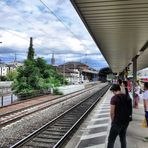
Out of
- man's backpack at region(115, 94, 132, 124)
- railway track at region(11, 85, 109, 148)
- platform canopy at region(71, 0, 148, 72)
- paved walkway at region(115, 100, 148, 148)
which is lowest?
railway track at region(11, 85, 109, 148)

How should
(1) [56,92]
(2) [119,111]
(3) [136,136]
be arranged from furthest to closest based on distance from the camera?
(1) [56,92] → (3) [136,136] → (2) [119,111]

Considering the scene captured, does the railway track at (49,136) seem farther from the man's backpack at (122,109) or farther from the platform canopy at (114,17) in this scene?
the platform canopy at (114,17)

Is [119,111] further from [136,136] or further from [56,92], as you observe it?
[56,92]

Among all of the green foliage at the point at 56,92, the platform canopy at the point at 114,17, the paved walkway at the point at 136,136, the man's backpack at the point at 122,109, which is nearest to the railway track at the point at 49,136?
the paved walkway at the point at 136,136

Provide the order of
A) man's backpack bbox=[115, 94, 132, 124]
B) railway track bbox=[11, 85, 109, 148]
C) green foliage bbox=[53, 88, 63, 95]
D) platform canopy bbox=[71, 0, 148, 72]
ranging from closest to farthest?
man's backpack bbox=[115, 94, 132, 124] < platform canopy bbox=[71, 0, 148, 72] < railway track bbox=[11, 85, 109, 148] < green foliage bbox=[53, 88, 63, 95]

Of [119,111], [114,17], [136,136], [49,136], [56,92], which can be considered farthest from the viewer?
[56,92]

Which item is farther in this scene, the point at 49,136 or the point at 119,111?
the point at 49,136

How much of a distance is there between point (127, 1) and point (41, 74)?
45.5 metres

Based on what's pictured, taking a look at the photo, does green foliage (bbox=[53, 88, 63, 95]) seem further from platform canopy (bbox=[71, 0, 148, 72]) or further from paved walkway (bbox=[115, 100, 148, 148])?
platform canopy (bbox=[71, 0, 148, 72])

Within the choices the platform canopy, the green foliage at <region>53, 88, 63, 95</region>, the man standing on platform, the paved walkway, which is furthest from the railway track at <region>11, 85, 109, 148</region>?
the green foliage at <region>53, 88, 63, 95</region>

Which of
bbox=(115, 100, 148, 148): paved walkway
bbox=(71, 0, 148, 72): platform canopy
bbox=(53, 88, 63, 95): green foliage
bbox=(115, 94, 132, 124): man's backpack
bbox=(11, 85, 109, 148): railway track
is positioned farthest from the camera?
bbox=(53, 88, 63, 95): green foliage

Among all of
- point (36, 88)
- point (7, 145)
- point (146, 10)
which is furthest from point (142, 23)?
point (36, 88)

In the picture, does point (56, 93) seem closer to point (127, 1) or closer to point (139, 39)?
point (139, 39)

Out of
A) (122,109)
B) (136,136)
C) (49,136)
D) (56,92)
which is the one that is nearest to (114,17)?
(122,109)
